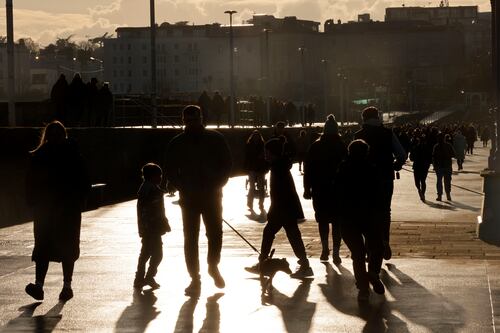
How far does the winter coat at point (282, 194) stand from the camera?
14.3m

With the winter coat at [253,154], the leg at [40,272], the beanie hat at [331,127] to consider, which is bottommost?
the leg at [40,272]

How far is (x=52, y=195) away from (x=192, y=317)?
1969 millimetres

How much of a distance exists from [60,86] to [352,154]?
29062 mm

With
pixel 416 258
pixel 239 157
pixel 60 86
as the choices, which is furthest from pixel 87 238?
pixel 239 157

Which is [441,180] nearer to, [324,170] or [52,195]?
[324,170]

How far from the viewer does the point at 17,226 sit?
70.7ft

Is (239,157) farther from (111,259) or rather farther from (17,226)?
(111,259)

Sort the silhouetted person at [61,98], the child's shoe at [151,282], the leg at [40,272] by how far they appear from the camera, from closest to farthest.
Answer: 1. the leg at [40,272]
2. the child's shoe at [151,282]
3. the silhouetted person at [61,98]

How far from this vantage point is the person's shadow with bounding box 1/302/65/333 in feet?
35.2

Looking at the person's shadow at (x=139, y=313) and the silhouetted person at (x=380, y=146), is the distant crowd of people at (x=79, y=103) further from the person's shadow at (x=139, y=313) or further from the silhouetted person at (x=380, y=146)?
the person's shadow at (x=139, y=313)

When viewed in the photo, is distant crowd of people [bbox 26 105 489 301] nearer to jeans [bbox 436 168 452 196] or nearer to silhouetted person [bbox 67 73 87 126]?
jeans [bbox 436 168 452 196]

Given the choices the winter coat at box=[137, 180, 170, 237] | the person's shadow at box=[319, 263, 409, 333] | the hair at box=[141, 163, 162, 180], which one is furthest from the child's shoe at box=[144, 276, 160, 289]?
the person's shadow at box=[319, 263, 409, 333]

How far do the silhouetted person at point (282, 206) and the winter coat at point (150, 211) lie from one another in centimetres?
130

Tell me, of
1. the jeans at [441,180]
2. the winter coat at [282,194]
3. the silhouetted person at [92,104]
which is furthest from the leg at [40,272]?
the silhouetted person at [92,104]
